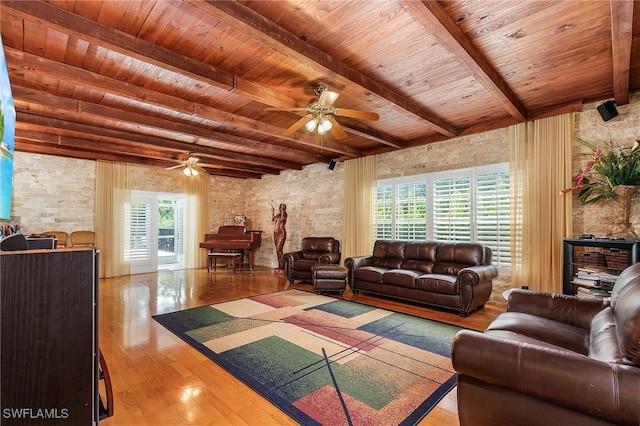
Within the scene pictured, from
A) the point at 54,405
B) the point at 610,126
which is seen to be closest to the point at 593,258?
the point at 610,126

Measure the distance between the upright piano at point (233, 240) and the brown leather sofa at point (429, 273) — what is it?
335 centimetres

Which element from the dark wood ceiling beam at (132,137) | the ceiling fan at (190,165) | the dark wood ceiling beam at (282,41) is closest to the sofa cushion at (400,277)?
the dark wood ceiling beam at (282,41)

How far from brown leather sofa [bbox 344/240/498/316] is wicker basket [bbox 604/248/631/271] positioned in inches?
49.1

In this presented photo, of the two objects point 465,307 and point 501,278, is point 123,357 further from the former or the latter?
point 501,278

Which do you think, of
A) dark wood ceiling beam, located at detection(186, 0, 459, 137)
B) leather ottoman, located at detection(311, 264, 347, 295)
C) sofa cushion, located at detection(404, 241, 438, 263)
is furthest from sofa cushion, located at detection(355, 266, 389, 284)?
dark wood ceiling beam, located at detection(186, 0, 459, 137)

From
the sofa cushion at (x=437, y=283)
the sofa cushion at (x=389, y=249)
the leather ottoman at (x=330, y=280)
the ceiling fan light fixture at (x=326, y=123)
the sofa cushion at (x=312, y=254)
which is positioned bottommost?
the leather ottoman at (x=330, y=280)

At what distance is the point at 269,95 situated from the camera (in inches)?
A: 134

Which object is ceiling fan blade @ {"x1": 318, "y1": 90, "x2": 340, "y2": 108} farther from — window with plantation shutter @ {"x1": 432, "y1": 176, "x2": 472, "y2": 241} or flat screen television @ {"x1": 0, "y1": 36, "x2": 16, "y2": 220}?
window with plantation shutter @ {"x1": 432, "y1": 176, "x2": 472, "y2": 241}

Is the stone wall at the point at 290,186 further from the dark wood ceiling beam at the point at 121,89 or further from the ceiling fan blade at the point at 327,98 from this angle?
the ceiling fan blade at the point at 327,98

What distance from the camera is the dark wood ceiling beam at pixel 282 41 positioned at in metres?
1.97

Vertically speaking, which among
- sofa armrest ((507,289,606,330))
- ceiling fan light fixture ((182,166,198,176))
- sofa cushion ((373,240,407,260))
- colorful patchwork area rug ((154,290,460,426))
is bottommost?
colorful patchwork area rug ((154,290,460,426))

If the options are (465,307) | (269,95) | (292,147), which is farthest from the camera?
(292,147)

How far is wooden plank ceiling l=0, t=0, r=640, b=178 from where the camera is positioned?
7.05 ft

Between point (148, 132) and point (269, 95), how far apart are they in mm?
2893
